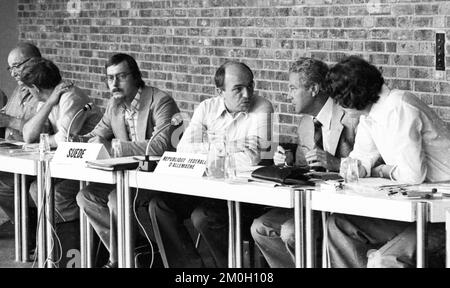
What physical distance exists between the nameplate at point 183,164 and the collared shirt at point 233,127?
0.38 m

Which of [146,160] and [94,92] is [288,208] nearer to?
[146,160]

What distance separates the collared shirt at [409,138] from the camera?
492cm

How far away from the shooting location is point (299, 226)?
488 cm

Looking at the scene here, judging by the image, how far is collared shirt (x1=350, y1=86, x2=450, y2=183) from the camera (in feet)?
16.1

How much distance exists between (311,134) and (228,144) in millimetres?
489

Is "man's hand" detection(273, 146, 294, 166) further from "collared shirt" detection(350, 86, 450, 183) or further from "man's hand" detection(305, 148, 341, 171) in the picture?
"collared shirt" detection(350, 86, 450, 183)

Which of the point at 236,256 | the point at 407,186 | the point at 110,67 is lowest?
the point at 236,256

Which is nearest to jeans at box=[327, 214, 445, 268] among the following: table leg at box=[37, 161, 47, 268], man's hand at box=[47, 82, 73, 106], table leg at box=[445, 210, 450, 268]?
table leg at box=[445, 210, 450, 268]

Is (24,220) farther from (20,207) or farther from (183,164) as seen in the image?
(183,164)

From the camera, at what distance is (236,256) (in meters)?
5.55

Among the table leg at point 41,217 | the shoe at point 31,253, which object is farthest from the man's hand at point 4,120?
the table leg at point 41,217

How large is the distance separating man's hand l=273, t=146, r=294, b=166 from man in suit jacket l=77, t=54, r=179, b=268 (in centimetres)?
93
